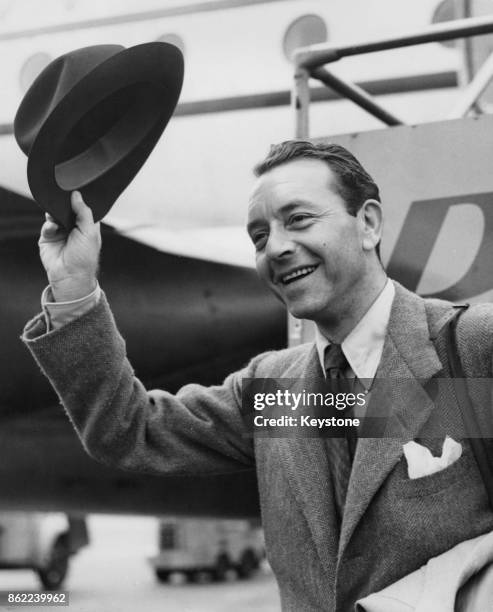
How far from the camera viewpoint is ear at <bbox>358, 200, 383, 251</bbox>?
92 centimetres

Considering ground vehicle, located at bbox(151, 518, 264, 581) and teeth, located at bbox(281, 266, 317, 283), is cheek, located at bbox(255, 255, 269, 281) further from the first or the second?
ground vehicle, located at bbox(151, 518, 264, 581)

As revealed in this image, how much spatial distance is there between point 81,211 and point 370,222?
0.34 meters

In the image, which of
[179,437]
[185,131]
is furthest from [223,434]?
[185,131]

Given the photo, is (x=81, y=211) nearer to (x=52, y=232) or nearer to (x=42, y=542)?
(x=52, y=232)

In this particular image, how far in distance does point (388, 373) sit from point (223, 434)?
0.83 ft

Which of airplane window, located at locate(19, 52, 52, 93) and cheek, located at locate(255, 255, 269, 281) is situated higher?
cheek, located at locate(255, 255, 269, 281)

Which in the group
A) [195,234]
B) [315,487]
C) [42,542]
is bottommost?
[42,542]

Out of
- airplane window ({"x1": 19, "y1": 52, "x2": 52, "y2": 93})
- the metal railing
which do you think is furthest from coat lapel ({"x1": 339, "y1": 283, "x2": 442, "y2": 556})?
airplane window ({"x1": 19, "y1": 52, "x2": 52, "y2": 93})

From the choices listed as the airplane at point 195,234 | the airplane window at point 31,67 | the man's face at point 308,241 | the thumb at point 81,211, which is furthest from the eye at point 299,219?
the airplane window at point 31,67

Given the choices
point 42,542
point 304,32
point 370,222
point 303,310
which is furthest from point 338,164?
point 42,542

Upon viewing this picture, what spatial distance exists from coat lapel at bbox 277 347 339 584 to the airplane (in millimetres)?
879

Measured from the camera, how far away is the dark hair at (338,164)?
91 centimetres

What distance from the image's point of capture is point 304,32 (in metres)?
2.09

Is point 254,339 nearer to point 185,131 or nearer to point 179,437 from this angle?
point 185,131
